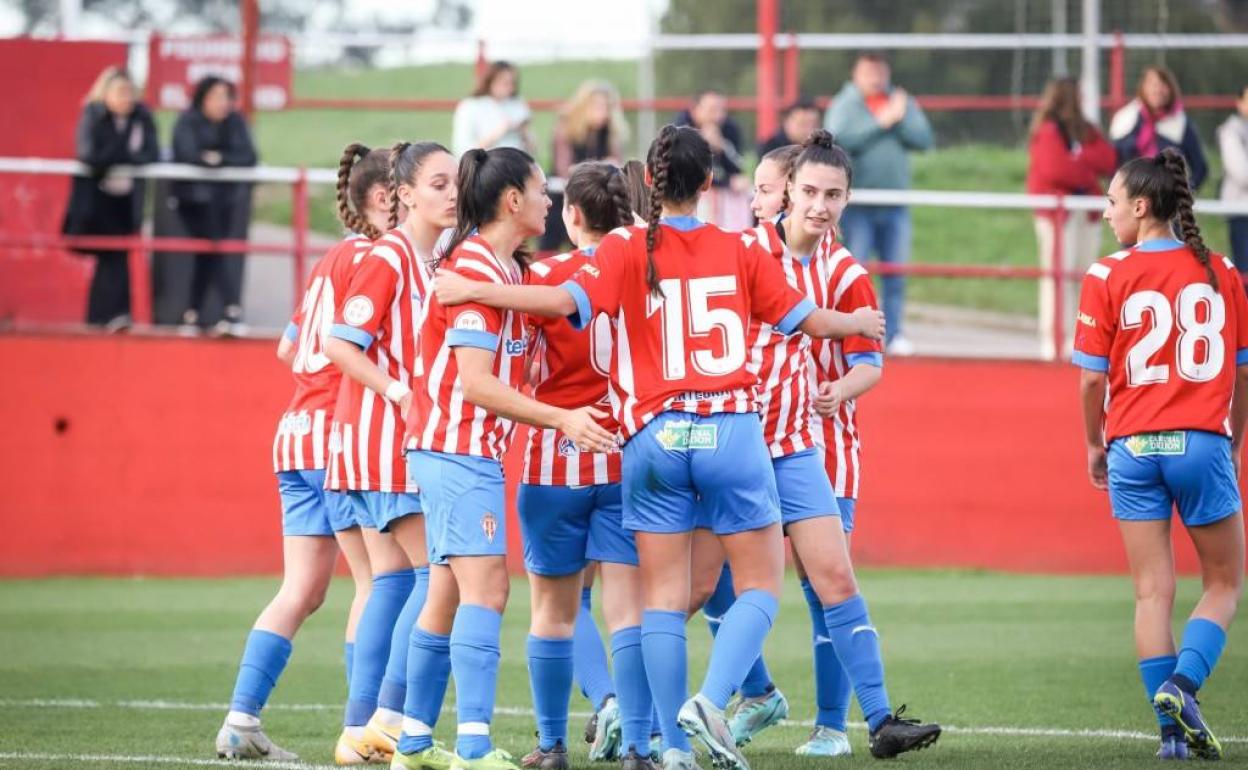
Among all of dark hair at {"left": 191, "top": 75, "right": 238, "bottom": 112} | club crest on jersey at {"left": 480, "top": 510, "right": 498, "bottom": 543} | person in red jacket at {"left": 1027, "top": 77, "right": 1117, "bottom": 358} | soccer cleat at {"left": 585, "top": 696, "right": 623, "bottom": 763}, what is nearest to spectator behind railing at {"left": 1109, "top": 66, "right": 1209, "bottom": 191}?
person in red jacket at {"left": 1027, "top": 77, "right": 1117, "bottom": 358}

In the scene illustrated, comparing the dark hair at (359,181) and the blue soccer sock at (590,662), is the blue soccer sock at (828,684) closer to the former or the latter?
the blue soccer sock at (590,662)

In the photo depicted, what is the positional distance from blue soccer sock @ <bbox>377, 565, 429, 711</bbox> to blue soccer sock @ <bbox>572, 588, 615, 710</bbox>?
2.17 feet

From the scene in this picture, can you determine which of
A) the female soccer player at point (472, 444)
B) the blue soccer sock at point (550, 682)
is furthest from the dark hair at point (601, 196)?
the blue soccer sock at point (550, 682)

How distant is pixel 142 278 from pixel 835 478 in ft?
26.6

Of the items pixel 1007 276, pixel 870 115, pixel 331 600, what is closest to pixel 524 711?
pixel 331 600

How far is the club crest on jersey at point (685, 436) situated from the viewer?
627 centimetres

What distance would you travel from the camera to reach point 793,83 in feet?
53.9

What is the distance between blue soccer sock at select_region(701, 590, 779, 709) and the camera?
20.8 ft

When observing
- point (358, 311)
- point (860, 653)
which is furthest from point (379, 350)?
point (860, 653)

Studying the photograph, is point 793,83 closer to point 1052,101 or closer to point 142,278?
point 1052,101

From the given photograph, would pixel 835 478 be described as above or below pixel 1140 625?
above

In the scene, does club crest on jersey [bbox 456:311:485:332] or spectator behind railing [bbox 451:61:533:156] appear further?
spectator behind railing [bbox 451:61:533:156]

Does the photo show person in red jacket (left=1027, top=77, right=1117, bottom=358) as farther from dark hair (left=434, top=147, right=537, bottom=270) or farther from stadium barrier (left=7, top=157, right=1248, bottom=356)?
dark hair (left=434, top=147, right=537, bottom=270)

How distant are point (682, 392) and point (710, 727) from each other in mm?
1079
